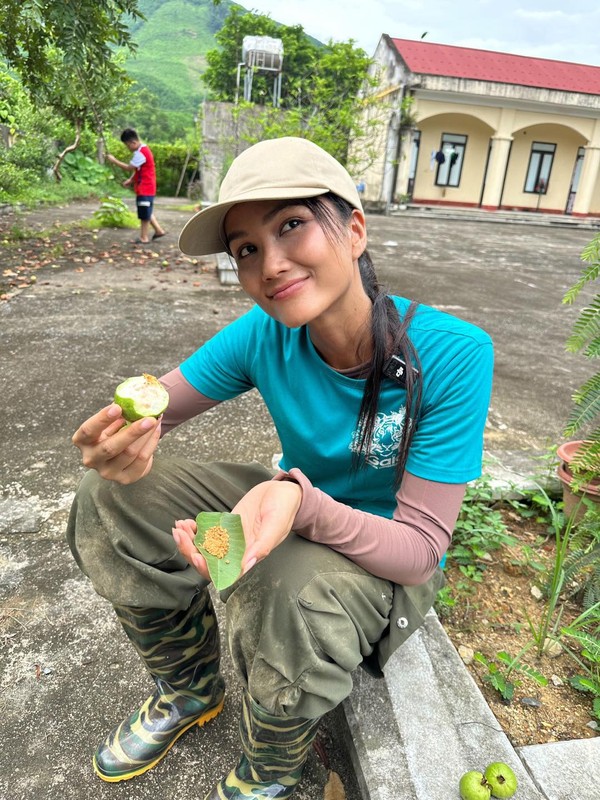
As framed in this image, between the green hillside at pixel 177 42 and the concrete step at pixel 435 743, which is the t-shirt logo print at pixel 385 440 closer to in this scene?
the concrete step at pixel 435 743

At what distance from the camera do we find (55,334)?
5.02 meters

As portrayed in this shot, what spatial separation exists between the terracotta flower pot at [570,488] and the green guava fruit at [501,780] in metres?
1.10

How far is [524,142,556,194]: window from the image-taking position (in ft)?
73.4

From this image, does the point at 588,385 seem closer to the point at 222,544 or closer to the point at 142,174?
the point at 222,544

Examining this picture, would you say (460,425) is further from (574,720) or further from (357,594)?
(574,720)

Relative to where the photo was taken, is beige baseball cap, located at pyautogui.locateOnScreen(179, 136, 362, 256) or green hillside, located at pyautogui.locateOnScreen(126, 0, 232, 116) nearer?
beige baseball cap, located at pyautogui.locateOnScreen(179, 136, 362, 256)

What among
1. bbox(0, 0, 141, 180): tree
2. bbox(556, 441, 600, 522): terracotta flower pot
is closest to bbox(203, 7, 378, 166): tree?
bbox(0, 0, 141, 180): tree

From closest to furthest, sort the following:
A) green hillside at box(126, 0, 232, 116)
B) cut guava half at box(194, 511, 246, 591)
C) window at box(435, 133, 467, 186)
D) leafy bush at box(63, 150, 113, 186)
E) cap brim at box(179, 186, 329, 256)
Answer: cut guava half at box(194, 511, 246, 591) → cap brim at box(179, 186, 329, 256) → leafy bush at box(63, 150, 113, 186) → window at box(435, 133, 467, 186) → green hillside at box(126, 0, 232, 116)

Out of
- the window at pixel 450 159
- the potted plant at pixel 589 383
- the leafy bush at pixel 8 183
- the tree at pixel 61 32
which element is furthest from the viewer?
the window at pixel 450 159

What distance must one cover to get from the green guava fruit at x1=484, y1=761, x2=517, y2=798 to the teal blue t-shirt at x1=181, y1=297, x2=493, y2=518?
26.3 inches

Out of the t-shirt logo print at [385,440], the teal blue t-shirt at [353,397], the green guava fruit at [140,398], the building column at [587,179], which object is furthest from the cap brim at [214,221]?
the building column at [587,179]

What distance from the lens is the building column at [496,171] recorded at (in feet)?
66.2

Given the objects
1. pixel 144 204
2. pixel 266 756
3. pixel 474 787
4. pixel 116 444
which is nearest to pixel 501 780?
pixel 474 787

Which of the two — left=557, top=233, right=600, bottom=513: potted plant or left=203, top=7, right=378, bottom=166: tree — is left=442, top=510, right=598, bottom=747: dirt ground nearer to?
left=557, top=233, right=600, bottom=513: potted plant
